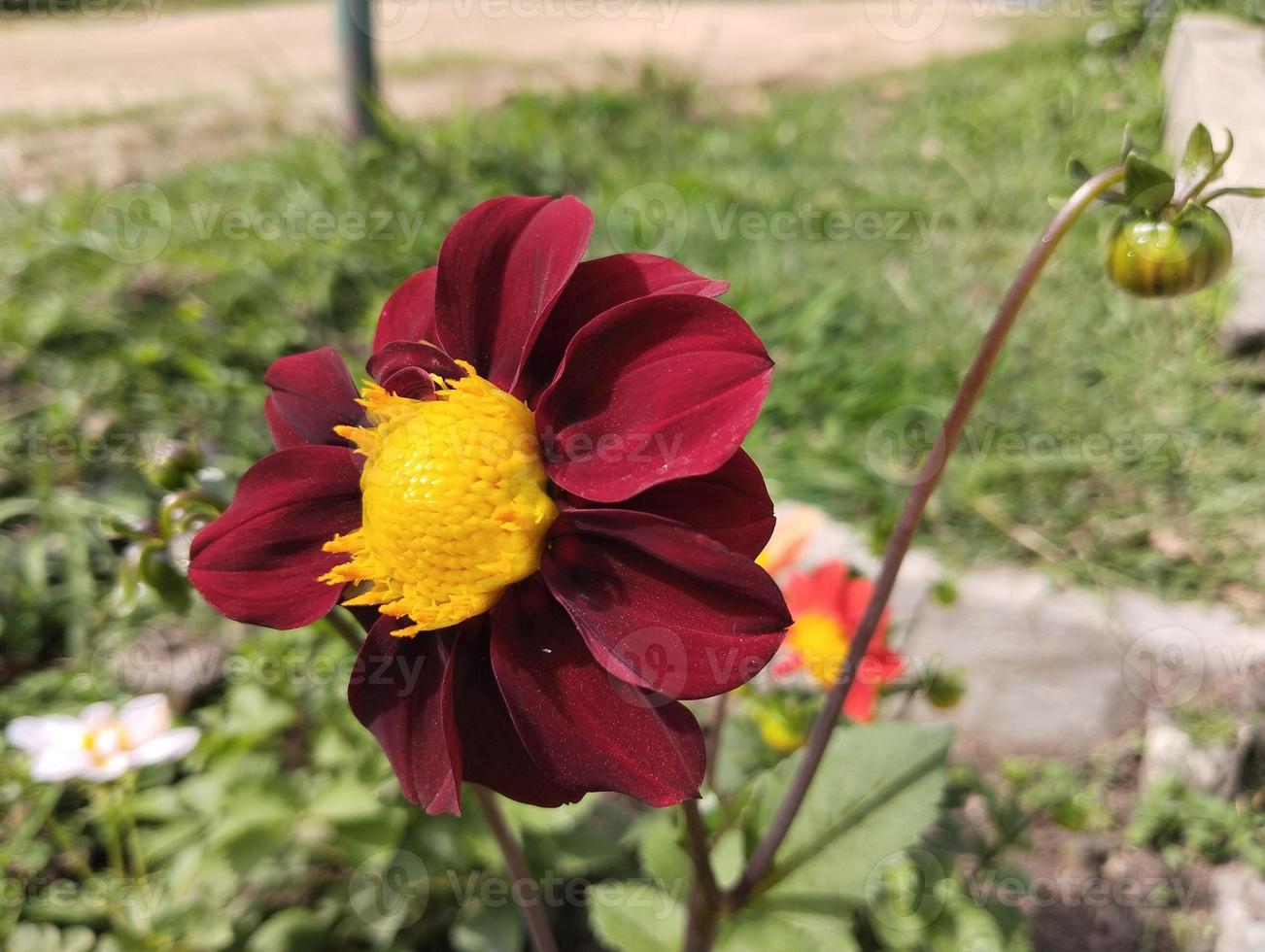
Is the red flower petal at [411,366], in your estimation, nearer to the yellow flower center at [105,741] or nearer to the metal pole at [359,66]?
the yellow flower center at [105,741]

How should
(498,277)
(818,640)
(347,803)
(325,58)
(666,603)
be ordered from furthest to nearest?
(325,58), (818,640), (347,803), (498,277), (666,603)

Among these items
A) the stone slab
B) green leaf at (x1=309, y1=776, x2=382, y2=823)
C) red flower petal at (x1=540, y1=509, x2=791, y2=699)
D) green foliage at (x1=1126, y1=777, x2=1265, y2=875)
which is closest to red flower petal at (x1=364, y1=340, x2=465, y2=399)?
red flower petal at (x1=540, y1=509, x2=791, y2=699)

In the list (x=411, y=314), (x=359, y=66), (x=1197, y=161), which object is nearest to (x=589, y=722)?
(x=411, y=314)

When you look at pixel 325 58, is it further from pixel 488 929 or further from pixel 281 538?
pixel 281 538

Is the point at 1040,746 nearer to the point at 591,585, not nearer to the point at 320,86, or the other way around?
the point at 591,585

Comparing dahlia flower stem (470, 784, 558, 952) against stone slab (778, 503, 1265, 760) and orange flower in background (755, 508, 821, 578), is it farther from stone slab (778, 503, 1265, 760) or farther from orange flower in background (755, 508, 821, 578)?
stone slab (778, 503, 1265, 760)
